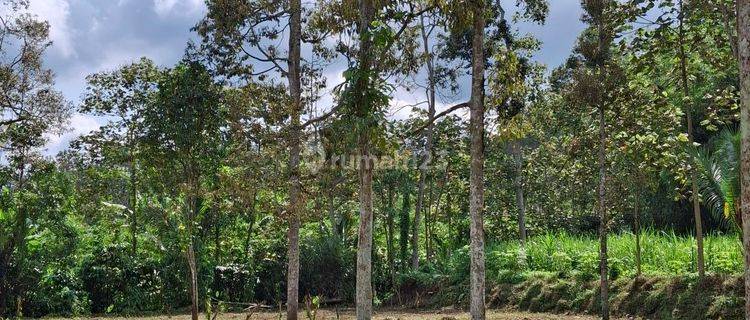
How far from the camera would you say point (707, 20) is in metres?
10.0

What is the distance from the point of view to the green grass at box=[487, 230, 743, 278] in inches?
480

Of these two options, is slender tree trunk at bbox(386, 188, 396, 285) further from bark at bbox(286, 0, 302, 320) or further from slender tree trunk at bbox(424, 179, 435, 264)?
bark at bbox(286, 0, 302, 320)

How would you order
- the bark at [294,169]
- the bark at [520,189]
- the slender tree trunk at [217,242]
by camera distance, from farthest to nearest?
the bark at [520,189] < the slender tree trunk at [217,242] < the bark at [294,169]

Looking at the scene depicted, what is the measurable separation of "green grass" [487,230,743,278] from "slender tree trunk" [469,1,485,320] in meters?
4.91

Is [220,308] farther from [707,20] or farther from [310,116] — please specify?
[707,20]

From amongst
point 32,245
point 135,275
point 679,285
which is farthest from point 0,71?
point 679,285

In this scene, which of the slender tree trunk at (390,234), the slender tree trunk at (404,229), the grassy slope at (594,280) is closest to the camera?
the grassy slope at (594,280)

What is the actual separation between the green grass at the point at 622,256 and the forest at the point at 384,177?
53 mm

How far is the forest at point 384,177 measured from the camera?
967 cm

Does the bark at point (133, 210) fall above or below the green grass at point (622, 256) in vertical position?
above

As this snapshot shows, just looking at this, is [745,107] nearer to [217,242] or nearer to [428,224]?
[217,242]

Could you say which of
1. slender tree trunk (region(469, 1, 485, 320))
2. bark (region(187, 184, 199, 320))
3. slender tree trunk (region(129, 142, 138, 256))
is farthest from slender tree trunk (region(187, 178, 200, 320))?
slender tree trunk (region(469, 1, 485, 320))

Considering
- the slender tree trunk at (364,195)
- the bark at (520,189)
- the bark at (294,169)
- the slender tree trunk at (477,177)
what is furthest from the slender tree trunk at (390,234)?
the slender tree trunk at (477,177)

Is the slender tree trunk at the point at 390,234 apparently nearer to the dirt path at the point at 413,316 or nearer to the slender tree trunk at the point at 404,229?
the slender tree trunk at the point at 404,229
